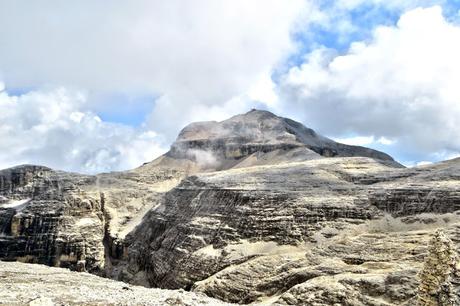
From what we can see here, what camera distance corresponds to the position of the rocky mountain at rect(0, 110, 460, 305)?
46.3m

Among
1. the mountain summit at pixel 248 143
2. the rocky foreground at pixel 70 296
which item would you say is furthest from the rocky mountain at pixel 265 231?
the mountain summit at pixel 248 143

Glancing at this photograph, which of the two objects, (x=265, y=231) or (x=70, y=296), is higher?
(x=265, y=231)

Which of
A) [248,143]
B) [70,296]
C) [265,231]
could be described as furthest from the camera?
[248,143]

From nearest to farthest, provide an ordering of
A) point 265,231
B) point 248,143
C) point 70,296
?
point 70,296, point 265,231, point 248,143

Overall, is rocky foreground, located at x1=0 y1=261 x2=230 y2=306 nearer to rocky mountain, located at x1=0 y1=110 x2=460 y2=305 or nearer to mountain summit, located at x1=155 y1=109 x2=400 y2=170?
rocky mountain, located at x1=0 y1=110 x2=460 y2=305

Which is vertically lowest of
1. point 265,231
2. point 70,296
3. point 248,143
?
point 70,296

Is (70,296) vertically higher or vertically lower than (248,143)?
lower

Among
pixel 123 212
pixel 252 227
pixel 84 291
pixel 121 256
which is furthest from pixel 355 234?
pixel 123 212

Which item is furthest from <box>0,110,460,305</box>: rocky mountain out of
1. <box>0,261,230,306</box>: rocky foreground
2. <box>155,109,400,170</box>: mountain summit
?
<box>155,109,400,170</box>: mountain summit

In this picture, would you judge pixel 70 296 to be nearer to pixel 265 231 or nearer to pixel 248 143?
pixel 265 231

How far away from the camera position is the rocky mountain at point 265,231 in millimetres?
46344

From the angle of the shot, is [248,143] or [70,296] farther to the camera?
[248,143]

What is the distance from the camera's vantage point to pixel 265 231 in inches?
2307

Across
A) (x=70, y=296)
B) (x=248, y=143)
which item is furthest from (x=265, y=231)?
(x=248, y=143)
